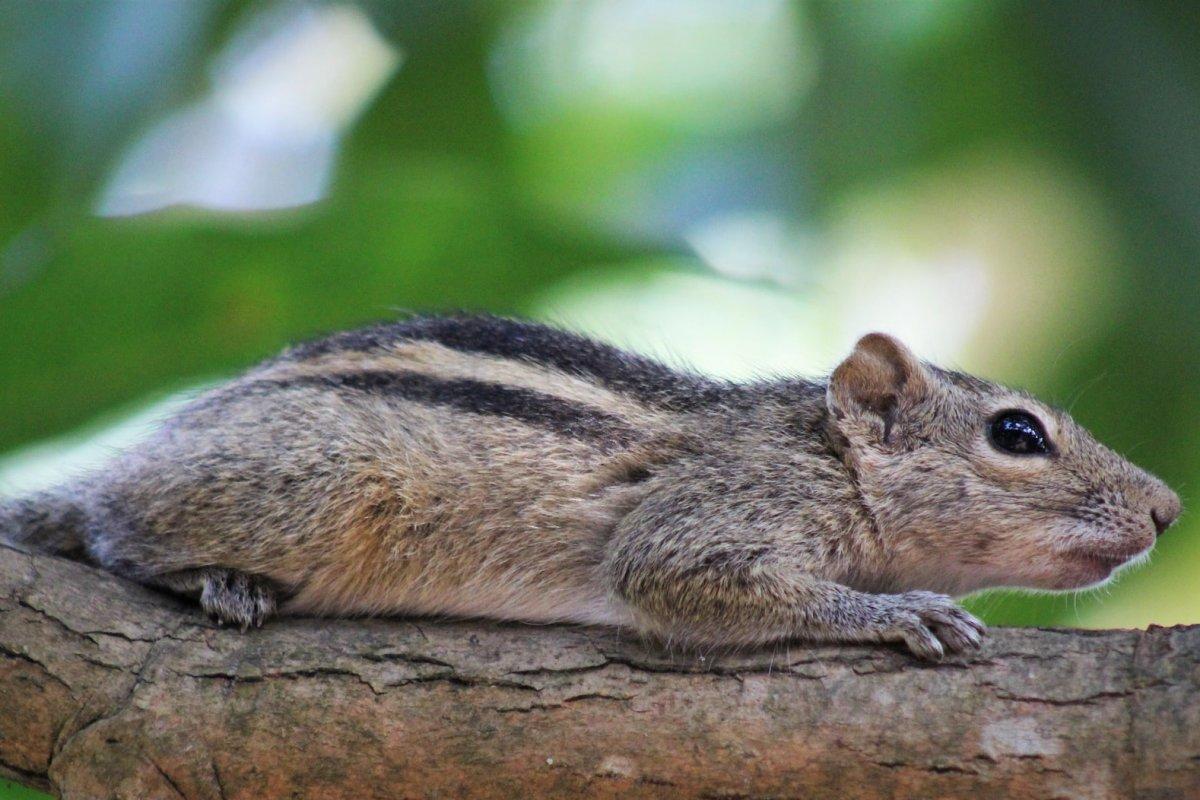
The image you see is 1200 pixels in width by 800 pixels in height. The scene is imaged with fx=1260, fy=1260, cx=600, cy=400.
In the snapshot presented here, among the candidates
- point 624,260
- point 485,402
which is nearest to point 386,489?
point 485,402

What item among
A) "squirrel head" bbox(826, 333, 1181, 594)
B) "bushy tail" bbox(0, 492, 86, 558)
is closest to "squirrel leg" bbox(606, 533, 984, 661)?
"squirrel head" bbox(826, 333, 1181, 594)

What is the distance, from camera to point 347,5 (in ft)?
A: 20.7

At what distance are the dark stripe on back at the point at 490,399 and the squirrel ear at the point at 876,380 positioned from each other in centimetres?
80

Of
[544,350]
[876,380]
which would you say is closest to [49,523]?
[544,350]

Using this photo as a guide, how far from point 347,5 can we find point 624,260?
6.75 feet

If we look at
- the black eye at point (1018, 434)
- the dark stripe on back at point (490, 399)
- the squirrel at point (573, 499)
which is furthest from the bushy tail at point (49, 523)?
the black eye at point (1018, 434)

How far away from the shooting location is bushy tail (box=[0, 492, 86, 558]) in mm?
4730

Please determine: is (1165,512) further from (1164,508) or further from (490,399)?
(490,399)

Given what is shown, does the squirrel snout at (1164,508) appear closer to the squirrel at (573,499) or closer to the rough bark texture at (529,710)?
the squirrel at (573,499)

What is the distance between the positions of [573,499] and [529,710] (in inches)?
35.4

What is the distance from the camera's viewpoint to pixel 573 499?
14.8ft

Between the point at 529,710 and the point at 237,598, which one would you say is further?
the point at 237,598

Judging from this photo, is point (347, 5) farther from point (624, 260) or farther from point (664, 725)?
point (664, 725)

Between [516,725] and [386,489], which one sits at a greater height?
[386,489]
